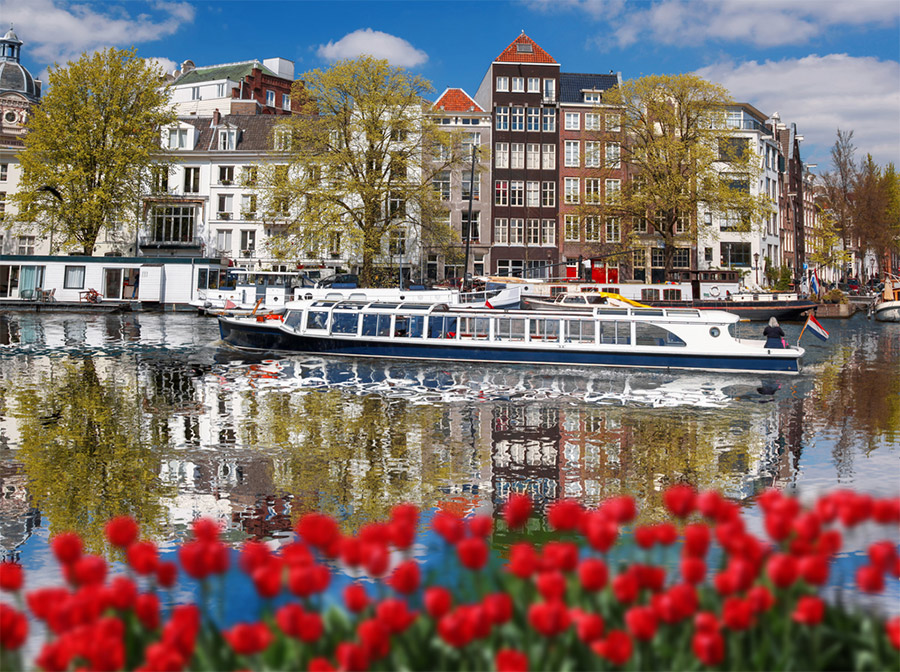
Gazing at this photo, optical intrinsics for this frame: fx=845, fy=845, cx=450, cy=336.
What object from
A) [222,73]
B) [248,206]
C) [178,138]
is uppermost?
[222,73]

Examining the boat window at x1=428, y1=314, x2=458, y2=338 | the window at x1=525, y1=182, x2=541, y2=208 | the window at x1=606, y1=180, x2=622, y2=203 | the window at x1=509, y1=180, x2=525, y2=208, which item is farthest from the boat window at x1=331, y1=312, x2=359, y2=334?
the window at x1=525, y1=182, x2=541, y2=208

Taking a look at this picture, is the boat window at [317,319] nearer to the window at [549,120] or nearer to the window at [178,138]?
the window at [549,120]

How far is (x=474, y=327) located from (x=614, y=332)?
15.7 feet

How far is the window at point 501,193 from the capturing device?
70.4 m

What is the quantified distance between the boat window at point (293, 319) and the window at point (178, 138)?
44.9m

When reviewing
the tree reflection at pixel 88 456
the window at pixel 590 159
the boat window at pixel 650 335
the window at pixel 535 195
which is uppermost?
the window at pixel 590 159

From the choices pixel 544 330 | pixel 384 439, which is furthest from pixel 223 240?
pixel 384 439

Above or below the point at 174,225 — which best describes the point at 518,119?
above

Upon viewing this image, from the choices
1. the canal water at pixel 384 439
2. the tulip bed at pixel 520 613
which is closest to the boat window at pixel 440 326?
the canal water at pixel 384 439

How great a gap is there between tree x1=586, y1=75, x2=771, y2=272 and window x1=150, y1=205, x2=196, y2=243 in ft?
107

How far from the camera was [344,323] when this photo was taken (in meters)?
30.0

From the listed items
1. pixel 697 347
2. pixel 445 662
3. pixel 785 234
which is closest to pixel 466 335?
pixel 697 347

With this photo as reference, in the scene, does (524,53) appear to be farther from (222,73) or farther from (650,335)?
(650,335)

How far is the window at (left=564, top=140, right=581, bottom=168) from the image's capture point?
70.7 metres
